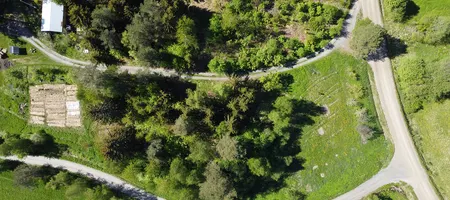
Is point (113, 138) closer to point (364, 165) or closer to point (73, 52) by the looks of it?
point (73, 52)

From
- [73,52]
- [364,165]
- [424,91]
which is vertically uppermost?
[73,52]

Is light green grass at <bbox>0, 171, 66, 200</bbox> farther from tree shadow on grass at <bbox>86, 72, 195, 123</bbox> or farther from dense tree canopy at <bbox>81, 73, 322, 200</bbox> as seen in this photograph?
tree shadow on grass at <bbox>86, 72, 195, 123</bbox>

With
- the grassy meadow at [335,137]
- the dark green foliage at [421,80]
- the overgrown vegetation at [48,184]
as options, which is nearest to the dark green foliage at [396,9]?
the dark green foliage at [421,80]

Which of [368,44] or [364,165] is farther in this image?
[364,165]

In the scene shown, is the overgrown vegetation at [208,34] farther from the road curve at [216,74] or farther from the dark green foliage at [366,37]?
the dark green foliage at [366,37]

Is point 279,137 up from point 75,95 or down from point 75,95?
down

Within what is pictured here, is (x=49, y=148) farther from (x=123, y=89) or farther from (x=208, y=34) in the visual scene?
(x=208, y=34)

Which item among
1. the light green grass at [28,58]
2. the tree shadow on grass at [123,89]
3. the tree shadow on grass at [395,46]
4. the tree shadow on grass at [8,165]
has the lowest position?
the tree shadow on grass at [8,165]

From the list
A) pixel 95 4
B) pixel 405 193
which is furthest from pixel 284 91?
pixel 95 4
